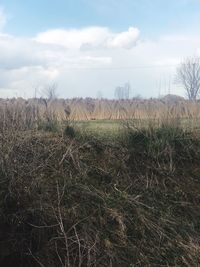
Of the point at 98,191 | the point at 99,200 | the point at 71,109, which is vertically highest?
the point at 71,109

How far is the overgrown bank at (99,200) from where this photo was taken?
7.57 metres

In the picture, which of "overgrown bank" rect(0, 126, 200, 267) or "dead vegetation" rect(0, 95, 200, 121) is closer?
"overgrown bank" rect(0, 126, 200, 267)

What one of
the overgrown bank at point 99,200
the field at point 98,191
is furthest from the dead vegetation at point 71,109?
the overgrown bank at point 99,200

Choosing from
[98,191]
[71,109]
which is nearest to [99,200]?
[98,191]

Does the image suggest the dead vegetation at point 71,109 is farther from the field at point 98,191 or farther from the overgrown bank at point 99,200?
the overgrown bank at point 99,200

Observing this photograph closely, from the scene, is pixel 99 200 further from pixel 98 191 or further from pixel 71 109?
pixel 71 109

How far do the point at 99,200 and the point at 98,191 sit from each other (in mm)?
242

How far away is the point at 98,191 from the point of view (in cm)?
869

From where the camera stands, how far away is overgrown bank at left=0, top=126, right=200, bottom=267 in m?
7.57

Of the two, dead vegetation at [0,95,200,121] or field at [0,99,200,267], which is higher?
dead vegetation at [0,95,200,121]

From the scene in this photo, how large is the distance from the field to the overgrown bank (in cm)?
2

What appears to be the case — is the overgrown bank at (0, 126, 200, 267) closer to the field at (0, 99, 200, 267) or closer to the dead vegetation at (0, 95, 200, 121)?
the field at (0, 99, 200, 267)

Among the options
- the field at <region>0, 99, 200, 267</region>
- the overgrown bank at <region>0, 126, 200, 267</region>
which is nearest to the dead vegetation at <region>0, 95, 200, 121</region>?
the field at <region>0, 99, 200, 267</region>

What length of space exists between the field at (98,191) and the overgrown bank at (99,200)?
0.6 inches
